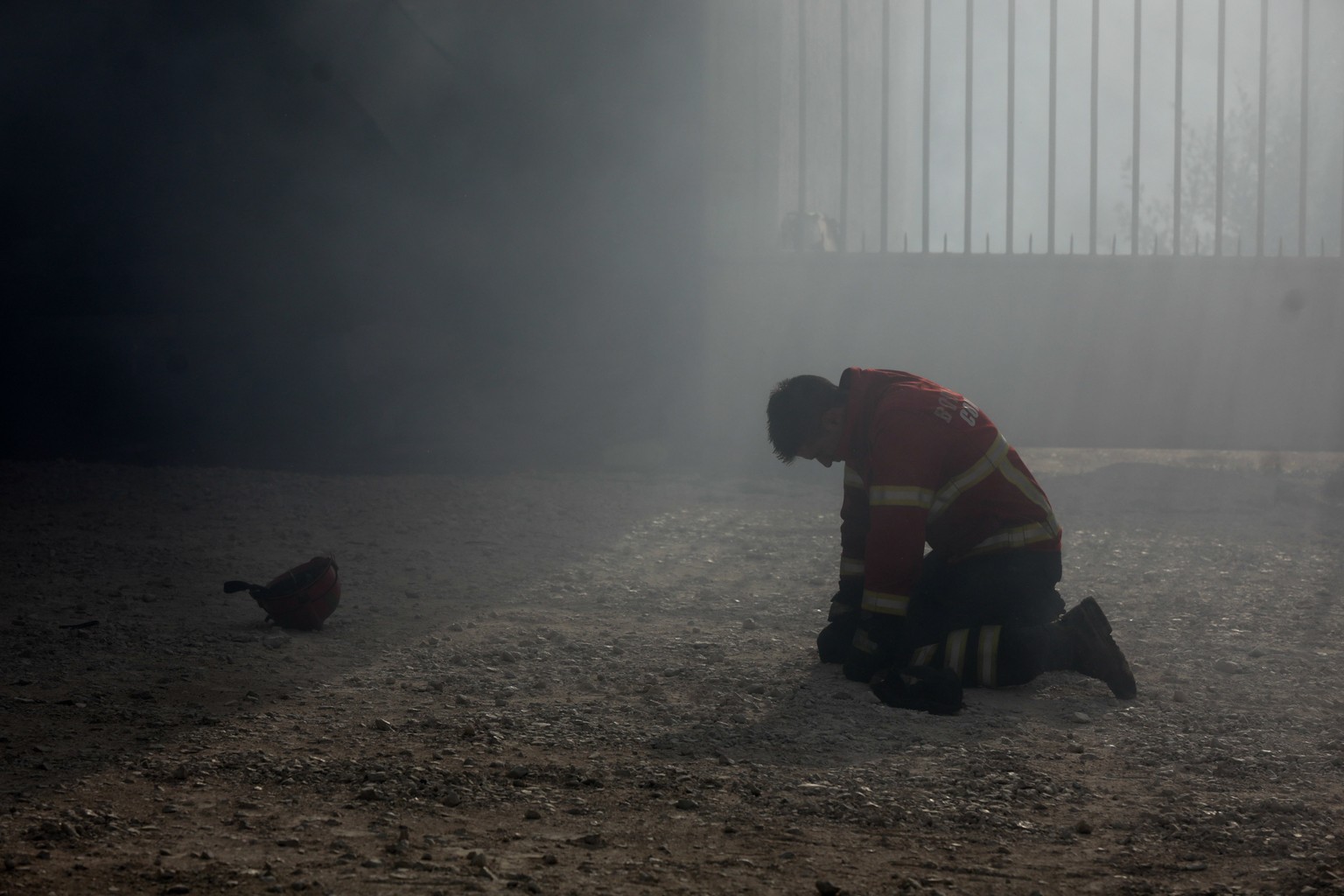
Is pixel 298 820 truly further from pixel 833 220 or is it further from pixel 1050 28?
pixel 1050 28

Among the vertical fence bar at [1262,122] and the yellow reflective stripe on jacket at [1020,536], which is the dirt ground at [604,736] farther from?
the vertical fence bar at [1262,122]

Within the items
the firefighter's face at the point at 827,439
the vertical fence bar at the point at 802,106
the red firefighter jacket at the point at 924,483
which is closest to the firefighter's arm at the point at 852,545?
the red firefighter jacket at the point at 924,483

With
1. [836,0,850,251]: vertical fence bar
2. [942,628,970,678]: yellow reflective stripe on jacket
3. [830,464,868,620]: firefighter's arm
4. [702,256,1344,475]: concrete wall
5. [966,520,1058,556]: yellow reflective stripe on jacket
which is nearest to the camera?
[942,628,970,678]: yellow reflective stripe on jacket

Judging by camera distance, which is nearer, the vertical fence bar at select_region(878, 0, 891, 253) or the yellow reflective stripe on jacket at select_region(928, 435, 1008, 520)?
the yellow reflective stripe on jacket at select_region(928, 435, 1008, 520)

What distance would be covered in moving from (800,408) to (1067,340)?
6901 millimetres

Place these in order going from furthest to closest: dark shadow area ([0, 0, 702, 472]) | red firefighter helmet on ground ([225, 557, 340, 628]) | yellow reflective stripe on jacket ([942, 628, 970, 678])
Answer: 1. dark shadow area ([0, 0, 702, 472])
2. red firefighter helmet on ground ([225, 557, 340, 628])
3. yellow reflective stripe on jacket ([942, 628, 970, 678])

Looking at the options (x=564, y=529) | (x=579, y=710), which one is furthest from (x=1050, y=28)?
(x=579, y=710)

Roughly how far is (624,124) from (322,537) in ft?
16.4

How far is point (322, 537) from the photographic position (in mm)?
5336

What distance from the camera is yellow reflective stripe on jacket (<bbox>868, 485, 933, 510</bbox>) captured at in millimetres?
2906

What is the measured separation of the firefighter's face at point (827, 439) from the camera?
3.13 m

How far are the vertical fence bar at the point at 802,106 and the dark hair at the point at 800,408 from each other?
252 inches

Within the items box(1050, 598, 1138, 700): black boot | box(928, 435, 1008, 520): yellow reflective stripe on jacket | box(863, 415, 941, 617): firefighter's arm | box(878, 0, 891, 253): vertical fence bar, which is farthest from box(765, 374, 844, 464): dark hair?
box(878, 0, 891, 253): vertical fence bar

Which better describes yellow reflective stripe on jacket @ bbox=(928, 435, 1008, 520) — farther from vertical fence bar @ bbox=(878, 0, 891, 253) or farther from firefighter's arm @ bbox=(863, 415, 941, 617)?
vertical fence bar @ bbox=(878, 0, 891, 253)
